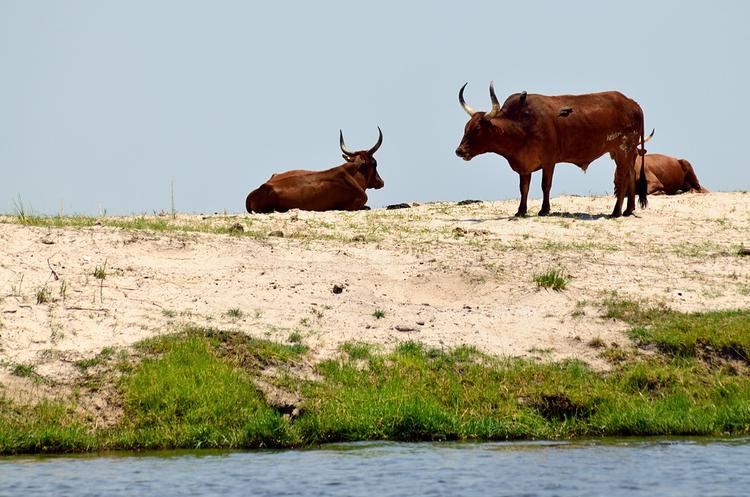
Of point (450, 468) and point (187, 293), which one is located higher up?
point (187, 293)

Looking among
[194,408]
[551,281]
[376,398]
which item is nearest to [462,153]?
[551,281]

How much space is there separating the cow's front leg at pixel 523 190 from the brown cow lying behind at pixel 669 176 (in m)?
4.92

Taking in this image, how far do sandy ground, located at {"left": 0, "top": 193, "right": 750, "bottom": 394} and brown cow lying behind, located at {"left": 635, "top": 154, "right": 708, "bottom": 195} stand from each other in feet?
24.2

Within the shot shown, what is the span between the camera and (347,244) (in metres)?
16.5

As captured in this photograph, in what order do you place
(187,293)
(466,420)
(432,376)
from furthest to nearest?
(187,293) → (432,376) → (466,420)

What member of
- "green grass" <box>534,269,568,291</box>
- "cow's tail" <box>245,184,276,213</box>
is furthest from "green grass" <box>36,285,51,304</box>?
"cow's tail" <box>245,184,276,213</box>

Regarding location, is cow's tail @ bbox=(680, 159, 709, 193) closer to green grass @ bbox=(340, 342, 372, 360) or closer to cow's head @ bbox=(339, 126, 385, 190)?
cow's head @ bbox=(339, 126, 385, 190)

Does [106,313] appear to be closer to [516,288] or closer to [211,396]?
[211,396]

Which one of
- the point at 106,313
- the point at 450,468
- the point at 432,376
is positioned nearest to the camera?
the point at 450,468

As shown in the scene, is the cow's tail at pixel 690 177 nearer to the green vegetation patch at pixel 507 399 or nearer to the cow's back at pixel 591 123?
the cow's back at pixel 591 123

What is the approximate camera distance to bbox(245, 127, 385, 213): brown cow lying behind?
24000 mm

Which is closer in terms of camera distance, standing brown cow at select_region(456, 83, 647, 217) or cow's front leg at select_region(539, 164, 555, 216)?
cow's front leg at select_region(539, 164, 555, 216)

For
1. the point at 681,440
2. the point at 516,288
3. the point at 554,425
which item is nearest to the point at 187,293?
the point at 516,288

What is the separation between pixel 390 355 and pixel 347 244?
453cm
